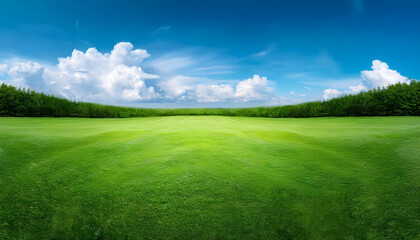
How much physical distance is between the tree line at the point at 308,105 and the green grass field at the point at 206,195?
27.6 metres

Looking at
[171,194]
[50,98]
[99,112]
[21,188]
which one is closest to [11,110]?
[50,98]

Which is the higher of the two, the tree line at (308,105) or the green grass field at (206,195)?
the tree line at (308,105)

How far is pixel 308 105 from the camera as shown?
3628cm

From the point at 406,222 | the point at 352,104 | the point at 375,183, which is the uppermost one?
the point at 352,104

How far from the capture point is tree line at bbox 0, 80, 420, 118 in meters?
27.5

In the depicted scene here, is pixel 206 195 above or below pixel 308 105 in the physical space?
below

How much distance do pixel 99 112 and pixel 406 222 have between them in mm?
41032

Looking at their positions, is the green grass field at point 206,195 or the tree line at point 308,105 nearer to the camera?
the green grass field at point 206,195

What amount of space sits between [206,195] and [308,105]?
36411 mm

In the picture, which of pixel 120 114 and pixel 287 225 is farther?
pixel 120 114

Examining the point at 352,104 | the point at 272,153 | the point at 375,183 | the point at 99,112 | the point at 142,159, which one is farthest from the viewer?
the point at 99,112

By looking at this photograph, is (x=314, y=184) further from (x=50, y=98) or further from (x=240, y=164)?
(x=50, y=98)

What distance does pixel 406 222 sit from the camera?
401 cm

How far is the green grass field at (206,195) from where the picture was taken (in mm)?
3764
